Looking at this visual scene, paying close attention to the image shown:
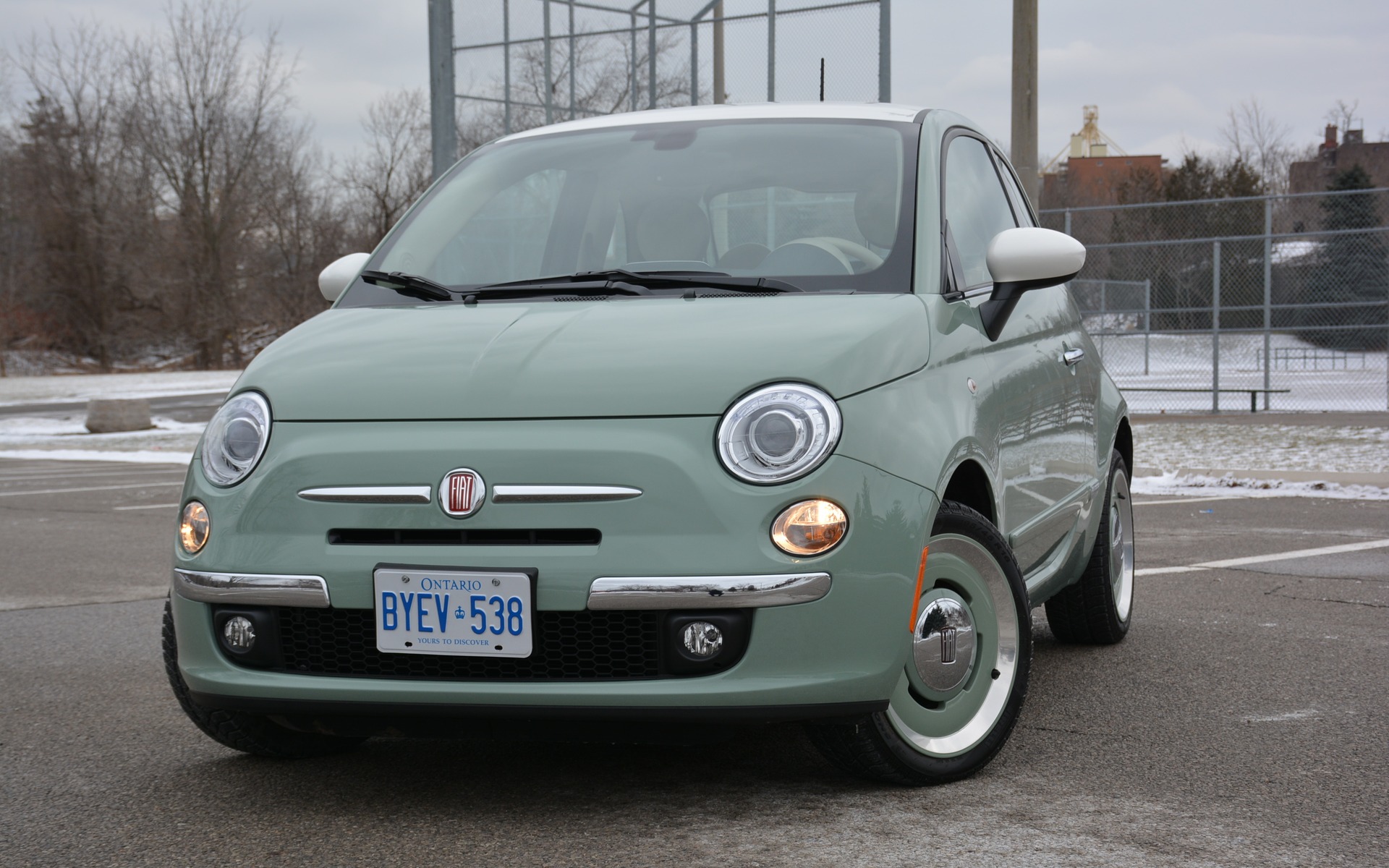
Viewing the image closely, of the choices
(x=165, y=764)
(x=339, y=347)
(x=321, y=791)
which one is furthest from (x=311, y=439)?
(x=165, y=764)

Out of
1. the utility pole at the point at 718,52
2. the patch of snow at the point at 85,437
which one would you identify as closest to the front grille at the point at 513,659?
the utility pole at the point at 718,52

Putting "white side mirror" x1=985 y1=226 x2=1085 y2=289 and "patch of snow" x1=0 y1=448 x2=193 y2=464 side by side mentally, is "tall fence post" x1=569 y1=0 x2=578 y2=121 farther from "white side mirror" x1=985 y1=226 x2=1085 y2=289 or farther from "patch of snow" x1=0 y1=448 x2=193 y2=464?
"white side mirror" x1=985 y1=226 x2=1085 y2=289

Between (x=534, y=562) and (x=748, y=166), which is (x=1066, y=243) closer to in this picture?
(x=748, y=166)

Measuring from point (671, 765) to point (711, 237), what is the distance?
4.29 ft

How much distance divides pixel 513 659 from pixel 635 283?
1064 mm

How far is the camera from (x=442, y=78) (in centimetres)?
1386

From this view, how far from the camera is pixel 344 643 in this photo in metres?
2.82

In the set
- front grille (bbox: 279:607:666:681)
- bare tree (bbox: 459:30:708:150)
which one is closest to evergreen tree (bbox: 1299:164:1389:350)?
bare tree (bbox: 459:30:708:150)

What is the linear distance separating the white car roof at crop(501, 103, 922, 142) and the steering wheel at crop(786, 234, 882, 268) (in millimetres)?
553

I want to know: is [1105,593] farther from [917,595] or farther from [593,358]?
[593,358]

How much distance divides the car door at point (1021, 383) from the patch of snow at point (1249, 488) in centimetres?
552

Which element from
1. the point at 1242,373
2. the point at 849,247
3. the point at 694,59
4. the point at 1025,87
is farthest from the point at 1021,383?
the point at 1242,373

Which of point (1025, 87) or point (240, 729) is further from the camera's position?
point (1025, 87)

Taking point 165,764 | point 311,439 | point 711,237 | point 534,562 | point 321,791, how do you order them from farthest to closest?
1. point 711,237
2. point 165,764
3. point 321,791
4. point 311,439
5. point 534,562
